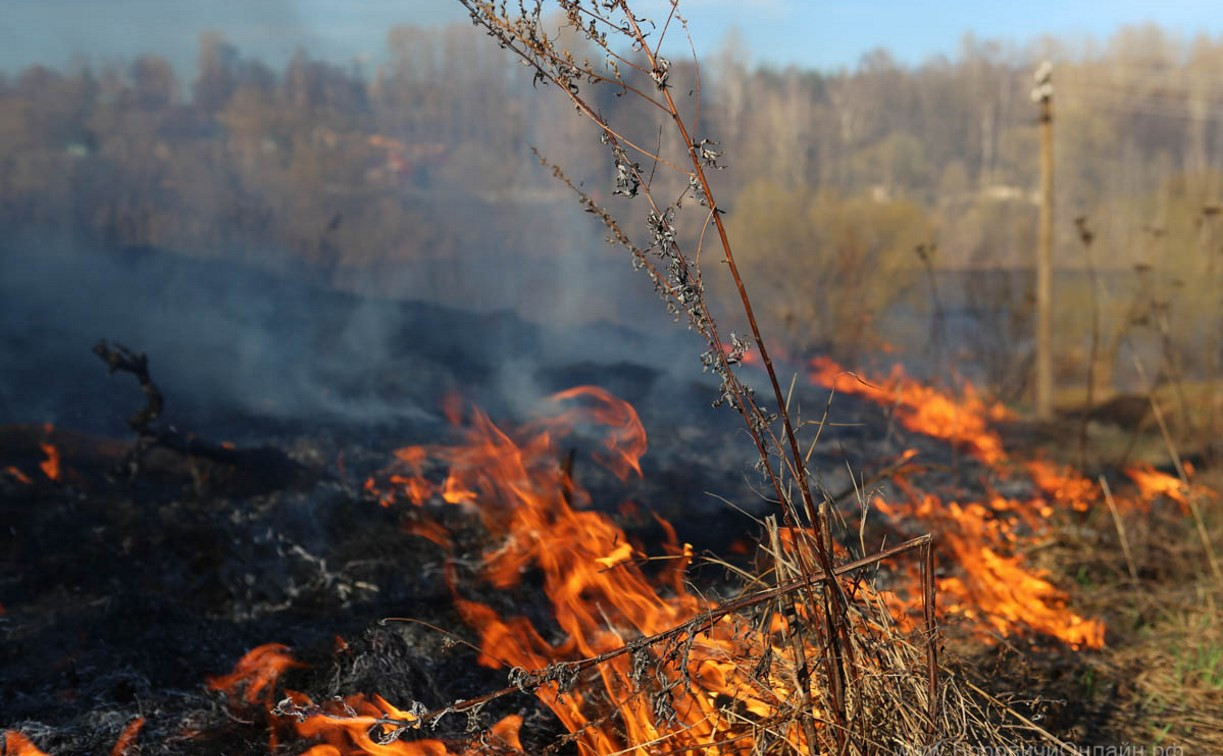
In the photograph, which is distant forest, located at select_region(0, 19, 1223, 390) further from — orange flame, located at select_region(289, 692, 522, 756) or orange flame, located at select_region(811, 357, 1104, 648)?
orange flame, located at select_region(289, 692, 522, 756)

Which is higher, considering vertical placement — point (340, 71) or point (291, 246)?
point (340, 71)

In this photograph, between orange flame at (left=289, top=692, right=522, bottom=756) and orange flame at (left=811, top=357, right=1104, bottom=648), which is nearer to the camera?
orange flame at (left=289, top=692, right=522, bottom=756)

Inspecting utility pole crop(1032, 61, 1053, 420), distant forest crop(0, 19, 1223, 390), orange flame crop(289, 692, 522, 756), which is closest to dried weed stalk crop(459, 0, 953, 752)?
orange flame crop(289, 692, 522, 756)

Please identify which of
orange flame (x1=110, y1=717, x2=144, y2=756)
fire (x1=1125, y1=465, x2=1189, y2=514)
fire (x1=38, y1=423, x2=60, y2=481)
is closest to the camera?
orange flame (x1=110, y1=717, x2=144, y2=756)

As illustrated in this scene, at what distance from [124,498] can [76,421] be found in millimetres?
3538

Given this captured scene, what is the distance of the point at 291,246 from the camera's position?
61.8 feet

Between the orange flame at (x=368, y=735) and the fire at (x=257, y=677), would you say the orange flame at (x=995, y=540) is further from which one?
the fire at (x=257, y=677)

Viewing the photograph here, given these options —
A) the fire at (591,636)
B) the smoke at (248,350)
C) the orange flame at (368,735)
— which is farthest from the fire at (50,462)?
the orange flame at (368,735)

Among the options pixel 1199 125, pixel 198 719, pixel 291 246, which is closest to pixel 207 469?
pixel 198 719

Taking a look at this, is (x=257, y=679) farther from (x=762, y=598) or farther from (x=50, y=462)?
(x=50, y=462)

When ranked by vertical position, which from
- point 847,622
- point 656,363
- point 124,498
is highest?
point 847,622

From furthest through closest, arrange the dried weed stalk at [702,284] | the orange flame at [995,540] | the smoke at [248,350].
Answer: the smoke at [248,350] → the orange flame at [995,540] → the dried weed stalk at [702,284]

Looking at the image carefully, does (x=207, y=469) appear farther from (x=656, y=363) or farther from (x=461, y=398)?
(x=656, y=363)

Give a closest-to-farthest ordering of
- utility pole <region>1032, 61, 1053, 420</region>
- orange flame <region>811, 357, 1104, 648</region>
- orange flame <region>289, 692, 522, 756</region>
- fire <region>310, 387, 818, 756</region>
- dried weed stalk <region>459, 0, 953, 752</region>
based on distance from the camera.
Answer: dried weed stalk <region>459, 0, 953, 752</region>, fire <region>310, 387, 818, 756</region>, orange flame <region>289, 692, 522, 756</region>, orange flame <region>811, 357, 1104, 648</region>, utility pole <region>1032, 61, 1053, 420</region>
